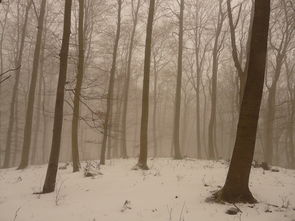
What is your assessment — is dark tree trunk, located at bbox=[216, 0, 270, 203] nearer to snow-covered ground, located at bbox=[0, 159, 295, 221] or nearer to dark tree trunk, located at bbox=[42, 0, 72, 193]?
snow-covered ground, located at bbox=[0, 159, 295, 221]

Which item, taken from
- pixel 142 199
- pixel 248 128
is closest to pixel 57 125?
pixel 142 199

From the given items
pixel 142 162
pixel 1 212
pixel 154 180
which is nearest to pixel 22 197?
pixel 1 212

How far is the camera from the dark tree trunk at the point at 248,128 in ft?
27.0

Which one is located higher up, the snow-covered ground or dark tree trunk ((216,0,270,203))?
dark tree trunk ((216,0,270,203))

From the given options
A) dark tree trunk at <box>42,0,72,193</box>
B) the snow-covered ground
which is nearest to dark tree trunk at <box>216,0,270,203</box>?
the snow-covered ground

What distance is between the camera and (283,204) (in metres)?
8.24

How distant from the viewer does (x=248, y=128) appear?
827cm

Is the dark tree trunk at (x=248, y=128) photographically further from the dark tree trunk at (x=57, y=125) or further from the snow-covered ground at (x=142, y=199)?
the dark tree trunk at (x=57, y=125)

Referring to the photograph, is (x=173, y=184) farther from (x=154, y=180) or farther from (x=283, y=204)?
(x=283, y=204)

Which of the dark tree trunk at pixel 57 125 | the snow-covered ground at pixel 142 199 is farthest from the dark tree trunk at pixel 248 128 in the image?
the dark tree trunk at pixel 57 125

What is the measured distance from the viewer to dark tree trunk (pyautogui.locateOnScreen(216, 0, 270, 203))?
8227mm

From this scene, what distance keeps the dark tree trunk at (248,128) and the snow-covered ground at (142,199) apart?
43 centimetres

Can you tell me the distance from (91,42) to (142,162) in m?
14.1

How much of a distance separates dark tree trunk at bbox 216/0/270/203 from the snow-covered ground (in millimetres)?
431
